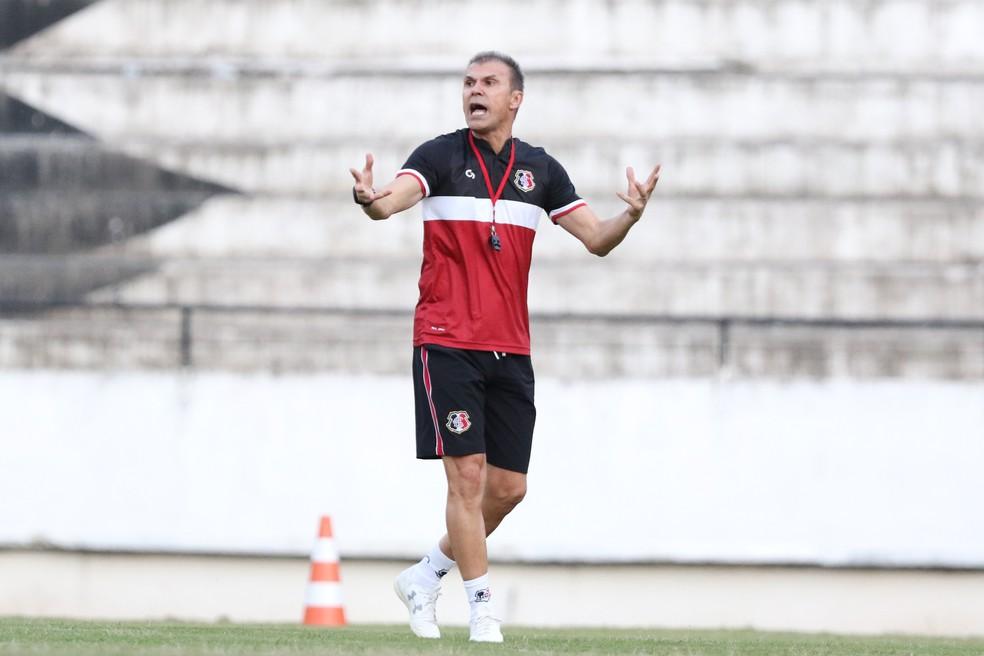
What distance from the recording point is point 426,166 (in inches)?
243

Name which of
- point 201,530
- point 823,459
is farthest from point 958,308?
point 201,530

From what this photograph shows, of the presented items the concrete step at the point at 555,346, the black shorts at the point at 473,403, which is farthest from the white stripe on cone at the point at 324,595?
the black shorts at the point at 473,403

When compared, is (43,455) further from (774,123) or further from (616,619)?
(774,123)

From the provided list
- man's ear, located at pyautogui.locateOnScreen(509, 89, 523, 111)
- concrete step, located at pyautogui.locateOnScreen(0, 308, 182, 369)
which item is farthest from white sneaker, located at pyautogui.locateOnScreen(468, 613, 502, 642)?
concrete step, located at pyautogui.locateOnScreen(0, 308, 182, 369)

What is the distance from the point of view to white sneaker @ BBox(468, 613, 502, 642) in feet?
20.2

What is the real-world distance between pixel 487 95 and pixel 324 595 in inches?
138

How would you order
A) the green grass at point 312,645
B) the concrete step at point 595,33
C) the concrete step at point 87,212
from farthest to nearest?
1. the concrete step at point 595,33
2. the concrete step at point 87,212
3. the green grass at point 312,645

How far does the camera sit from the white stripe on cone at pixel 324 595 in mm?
8961

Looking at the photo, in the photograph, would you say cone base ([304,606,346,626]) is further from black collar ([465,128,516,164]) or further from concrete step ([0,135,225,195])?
concrete step ([0,135,225,195])

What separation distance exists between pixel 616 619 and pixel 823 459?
157 cm

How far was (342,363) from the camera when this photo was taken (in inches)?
440

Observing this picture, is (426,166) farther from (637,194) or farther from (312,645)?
(312,645)

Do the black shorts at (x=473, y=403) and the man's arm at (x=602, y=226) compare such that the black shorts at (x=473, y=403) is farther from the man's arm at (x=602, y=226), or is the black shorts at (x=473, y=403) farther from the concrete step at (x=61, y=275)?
the concrete step at (x=61, y=275)

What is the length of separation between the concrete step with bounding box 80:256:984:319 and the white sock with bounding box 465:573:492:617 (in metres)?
5.35
